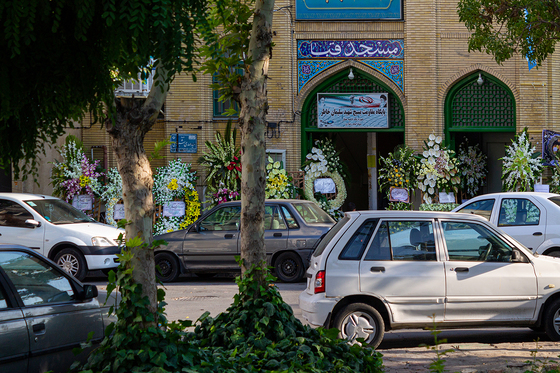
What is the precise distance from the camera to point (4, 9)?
3369 mm

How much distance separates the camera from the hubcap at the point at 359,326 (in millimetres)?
6758

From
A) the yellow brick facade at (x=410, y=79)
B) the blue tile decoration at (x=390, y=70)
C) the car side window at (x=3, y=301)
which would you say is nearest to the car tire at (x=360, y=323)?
the car side window at (x=3, y=301)

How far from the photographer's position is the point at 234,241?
12.2 m

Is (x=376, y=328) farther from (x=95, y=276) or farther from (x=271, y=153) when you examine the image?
(x=271, y=153)

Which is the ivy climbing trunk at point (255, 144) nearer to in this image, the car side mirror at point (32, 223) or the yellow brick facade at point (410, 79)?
the car side mirror at point (32, 223)

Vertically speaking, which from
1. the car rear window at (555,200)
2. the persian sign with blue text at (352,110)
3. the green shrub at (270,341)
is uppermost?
the persian sign with blue text at (352,110)

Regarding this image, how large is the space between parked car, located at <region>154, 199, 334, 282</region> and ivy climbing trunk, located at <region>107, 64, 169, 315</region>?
778cm

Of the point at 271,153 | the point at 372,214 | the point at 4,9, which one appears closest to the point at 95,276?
the point at 271,153

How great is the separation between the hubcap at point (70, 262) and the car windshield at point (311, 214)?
186 inches

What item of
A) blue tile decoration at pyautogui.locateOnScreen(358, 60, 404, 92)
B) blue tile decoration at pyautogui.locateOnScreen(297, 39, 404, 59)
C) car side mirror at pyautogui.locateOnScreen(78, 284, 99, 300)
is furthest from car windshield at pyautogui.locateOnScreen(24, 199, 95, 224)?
blue tile decoration at pyautogui.locateOnScreen(358, 60, 404, 92)

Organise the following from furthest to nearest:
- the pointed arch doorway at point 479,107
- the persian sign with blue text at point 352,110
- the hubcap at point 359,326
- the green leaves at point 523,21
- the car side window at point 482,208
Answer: the pointed arch doorway at point 479,107 → the persian sign with blue text at point 352,110 → the car side window at point 482,208 → the green leaves at point 523,21 → the hubcap at point 359,326

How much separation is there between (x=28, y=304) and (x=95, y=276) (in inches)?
359

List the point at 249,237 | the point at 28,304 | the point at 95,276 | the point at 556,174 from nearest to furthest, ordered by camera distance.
A: the point at 28,304
the point at 249,237
the point at 95,276
the point at 556,174

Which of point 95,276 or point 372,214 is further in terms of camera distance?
point 95,276
